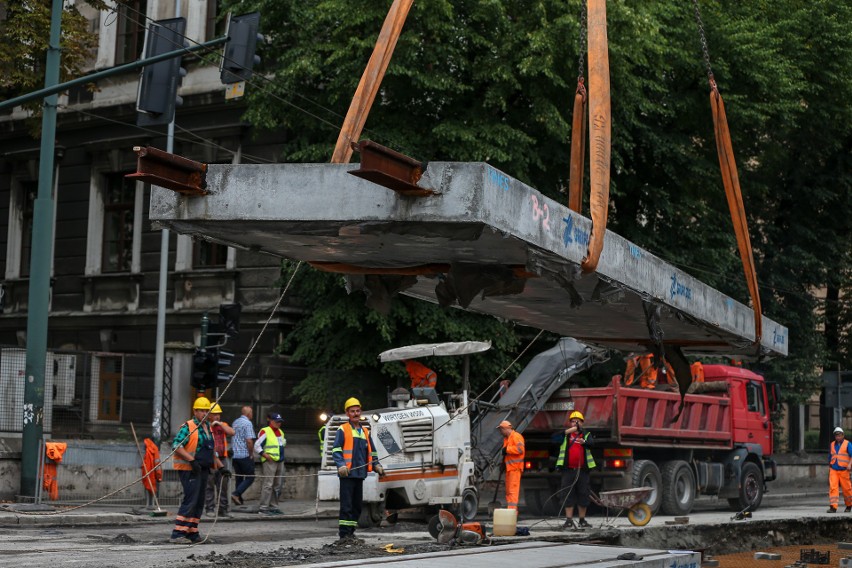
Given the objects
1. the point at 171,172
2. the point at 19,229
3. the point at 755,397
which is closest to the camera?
the point at 171,172

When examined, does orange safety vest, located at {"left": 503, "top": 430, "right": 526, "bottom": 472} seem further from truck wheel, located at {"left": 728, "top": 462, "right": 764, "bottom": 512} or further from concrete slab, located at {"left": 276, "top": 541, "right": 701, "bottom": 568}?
concrete slab, located at {"left": 276, "top": 541, "right": 701, "bottom": 568}

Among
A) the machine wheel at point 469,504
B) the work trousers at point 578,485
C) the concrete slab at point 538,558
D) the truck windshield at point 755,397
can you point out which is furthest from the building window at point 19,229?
the concrete slab at point 538,558

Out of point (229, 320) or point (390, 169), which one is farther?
point (229, 320)

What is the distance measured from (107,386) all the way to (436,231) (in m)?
19.7

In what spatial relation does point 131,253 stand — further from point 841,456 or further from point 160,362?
point 841,456

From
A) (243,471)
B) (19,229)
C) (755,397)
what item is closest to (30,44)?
(19,229)

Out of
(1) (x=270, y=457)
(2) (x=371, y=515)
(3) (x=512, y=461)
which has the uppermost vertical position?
(3) (x=512, y=461)

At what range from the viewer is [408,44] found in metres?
25.3

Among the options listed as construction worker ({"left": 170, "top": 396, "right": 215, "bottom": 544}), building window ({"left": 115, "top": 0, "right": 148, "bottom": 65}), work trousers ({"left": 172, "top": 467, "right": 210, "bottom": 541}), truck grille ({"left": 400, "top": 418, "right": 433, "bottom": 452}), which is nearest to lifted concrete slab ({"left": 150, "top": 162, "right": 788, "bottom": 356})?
construction worker ({"left": 170, "top": 396, "right": 215, "bottom": 544})

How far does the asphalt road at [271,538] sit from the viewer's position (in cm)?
1439

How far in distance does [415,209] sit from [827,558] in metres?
11.6

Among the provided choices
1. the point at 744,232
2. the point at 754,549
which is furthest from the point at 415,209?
the point at 754,549

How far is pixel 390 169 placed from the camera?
24.3ft

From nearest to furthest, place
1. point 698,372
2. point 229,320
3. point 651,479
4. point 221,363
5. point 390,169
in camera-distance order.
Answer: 1. point 390,169
2. point 221,363
3. point 229,320
4. point 651,479
5. point 698,372
